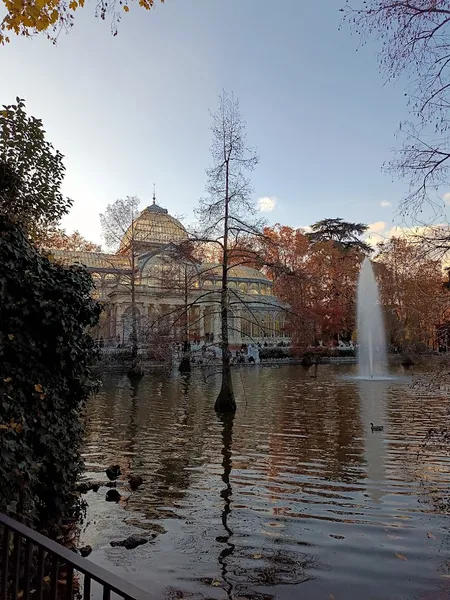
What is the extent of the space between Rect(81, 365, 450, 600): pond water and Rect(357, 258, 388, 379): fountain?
2714 centimetres

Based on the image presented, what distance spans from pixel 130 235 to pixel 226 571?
33.1 m

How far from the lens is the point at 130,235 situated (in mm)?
36500

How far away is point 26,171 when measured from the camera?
6016 millimetres

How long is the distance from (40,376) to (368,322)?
4122cm

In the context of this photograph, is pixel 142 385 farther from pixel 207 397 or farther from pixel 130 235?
pixel 130 235

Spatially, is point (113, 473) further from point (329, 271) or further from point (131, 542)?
point (329, 271)

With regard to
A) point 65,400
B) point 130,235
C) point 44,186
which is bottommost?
point 65,400

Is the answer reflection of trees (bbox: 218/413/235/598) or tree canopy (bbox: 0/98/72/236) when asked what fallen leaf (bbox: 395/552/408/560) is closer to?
reflection of trees (bbox: 218/413/235/598)

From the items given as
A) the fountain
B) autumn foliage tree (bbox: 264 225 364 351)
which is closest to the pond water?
the fountain

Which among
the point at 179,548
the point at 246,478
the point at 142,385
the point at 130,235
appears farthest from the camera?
the point at 130,235

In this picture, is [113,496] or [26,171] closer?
[26,171]

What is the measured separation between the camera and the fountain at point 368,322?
41.5 m

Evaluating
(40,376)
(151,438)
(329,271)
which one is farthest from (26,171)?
(329,271)

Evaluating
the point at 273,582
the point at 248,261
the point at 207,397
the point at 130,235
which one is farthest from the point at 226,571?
the point at 130,235
